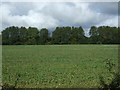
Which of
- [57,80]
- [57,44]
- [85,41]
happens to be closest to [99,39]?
[85,41]

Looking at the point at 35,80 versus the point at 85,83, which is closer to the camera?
the point at 85,83

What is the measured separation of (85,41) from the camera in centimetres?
4975

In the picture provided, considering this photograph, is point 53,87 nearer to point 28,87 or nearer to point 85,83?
point 28,87

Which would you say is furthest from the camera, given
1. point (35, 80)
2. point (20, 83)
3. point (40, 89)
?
point (35, 80)

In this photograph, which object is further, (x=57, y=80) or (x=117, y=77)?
(x=57, y=80)

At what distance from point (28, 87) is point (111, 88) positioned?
285 cm

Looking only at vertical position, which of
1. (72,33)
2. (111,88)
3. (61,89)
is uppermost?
(72,33)

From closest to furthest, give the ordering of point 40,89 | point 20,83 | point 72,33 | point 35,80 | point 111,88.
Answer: point 111,88, point 40,89, point 20,83, point 35,80, point 72,33

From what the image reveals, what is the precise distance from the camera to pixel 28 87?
618 cm

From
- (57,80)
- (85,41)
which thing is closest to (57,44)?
(85,41)

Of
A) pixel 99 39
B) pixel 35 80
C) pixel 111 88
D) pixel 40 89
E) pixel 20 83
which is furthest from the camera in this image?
pixel 99 39

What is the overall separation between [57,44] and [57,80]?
4022cm

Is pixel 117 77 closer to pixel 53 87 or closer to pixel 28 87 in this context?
pixel 53 87

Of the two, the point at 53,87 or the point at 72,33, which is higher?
the point at 72,33
